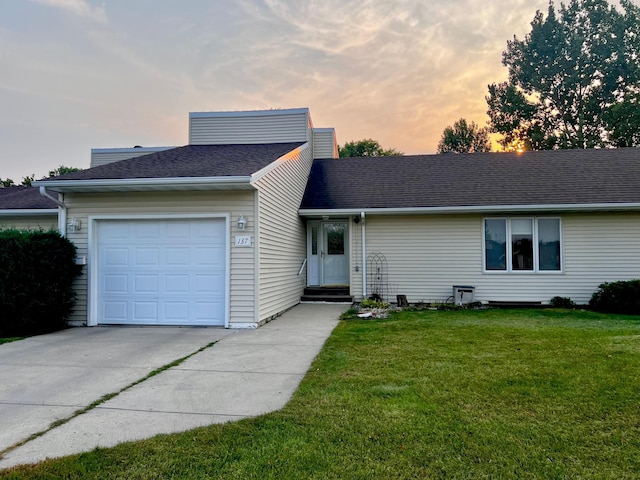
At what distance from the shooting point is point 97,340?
6.53 meters

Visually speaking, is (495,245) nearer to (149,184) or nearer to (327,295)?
(327,295)

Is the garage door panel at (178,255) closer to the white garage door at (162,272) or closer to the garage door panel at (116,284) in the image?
the white garage door at (162,272)

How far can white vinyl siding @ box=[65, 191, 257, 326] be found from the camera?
24.6ft

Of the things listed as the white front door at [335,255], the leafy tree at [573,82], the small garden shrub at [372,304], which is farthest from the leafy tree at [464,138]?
the small garden shrub at [372,304]

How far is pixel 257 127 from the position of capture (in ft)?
41.2

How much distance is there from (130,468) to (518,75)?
29.7m

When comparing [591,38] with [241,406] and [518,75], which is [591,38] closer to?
[518,75]

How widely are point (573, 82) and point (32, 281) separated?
28542mm

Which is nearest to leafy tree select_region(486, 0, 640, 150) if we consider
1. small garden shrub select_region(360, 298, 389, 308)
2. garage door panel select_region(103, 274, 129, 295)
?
small garden shrub select_region(360, 298, 389, 308)

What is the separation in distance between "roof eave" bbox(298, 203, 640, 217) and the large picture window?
44 centimetres

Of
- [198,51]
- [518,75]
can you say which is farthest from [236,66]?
[518,75]

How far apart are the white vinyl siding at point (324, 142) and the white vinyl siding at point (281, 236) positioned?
9.60ft

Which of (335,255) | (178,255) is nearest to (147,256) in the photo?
(178,255)

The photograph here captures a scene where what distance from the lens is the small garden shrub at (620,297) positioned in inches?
360
